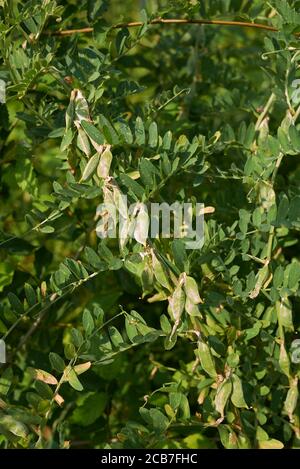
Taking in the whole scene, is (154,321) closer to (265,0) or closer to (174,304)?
(174,304)

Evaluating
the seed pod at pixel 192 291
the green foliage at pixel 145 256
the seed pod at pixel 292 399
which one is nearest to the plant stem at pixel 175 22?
the green foliage at pixel 145 256

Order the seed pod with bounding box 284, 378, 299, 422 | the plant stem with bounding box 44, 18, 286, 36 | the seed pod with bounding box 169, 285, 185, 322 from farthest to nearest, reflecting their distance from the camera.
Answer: the plant stem with bounding box 44, 18, 286, 36 < the seed pod with bounding box 284, 378, 299, 422 < the seed pod with bounding box 169, 285, 185, 322

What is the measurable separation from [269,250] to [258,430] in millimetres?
267

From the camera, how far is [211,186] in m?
1.51

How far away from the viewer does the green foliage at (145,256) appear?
3.66 feet

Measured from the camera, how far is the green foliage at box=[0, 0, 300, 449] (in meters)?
1.12

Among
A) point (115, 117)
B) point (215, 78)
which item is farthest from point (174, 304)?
point (215, 78)

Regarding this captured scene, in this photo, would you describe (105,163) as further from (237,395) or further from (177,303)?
(237,395)

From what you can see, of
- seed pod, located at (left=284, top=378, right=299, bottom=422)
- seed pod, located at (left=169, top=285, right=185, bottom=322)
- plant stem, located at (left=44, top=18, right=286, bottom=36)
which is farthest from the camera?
plant stem, located at (left=44, top=18, right=286, bottom=36)

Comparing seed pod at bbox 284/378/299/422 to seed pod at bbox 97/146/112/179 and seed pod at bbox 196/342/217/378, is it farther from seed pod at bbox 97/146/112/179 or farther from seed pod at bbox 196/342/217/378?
seed pod at bbox 97/146/112/179

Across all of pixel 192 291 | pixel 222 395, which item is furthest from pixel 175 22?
pixel 222 395

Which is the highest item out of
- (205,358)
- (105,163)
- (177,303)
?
(105,163)

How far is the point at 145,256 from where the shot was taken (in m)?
1.09

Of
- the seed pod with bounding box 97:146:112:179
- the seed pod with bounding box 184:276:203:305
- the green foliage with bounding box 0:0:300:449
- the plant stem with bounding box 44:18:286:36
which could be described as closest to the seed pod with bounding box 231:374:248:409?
the green foliage with bounding box 0:0:300:449
